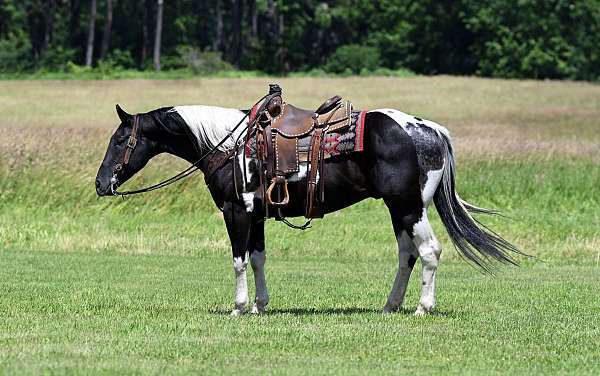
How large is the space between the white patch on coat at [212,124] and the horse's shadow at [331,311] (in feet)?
5.61

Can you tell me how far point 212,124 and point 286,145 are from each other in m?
0.85

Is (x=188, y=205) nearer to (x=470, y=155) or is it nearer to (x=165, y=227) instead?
(x=165, y=227)

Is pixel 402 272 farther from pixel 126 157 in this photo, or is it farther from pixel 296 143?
pixel 126 157

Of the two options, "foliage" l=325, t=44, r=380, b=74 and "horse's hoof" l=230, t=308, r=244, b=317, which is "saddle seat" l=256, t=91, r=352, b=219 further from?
"foliage" l=325, t=44, r=380, b=74

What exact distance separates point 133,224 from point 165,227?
583 mm

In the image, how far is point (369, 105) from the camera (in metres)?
52.3

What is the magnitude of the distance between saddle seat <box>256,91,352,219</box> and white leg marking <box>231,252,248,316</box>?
54 cm

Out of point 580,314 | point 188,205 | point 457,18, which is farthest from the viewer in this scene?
point 457,18

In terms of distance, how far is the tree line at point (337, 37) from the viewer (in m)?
93.4

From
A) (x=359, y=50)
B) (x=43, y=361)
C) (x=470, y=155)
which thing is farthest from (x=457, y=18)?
(x=43, y=361)

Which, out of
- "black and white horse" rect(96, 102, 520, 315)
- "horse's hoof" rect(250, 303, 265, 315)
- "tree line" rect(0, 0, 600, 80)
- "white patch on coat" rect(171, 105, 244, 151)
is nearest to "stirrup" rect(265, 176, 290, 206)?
"black and white horse" rect(96, 102, 520, 315)

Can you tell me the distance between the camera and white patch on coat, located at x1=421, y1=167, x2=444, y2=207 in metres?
12.8

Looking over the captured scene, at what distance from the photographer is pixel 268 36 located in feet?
344

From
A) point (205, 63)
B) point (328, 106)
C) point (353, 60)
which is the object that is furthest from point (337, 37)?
point (328, 106)
